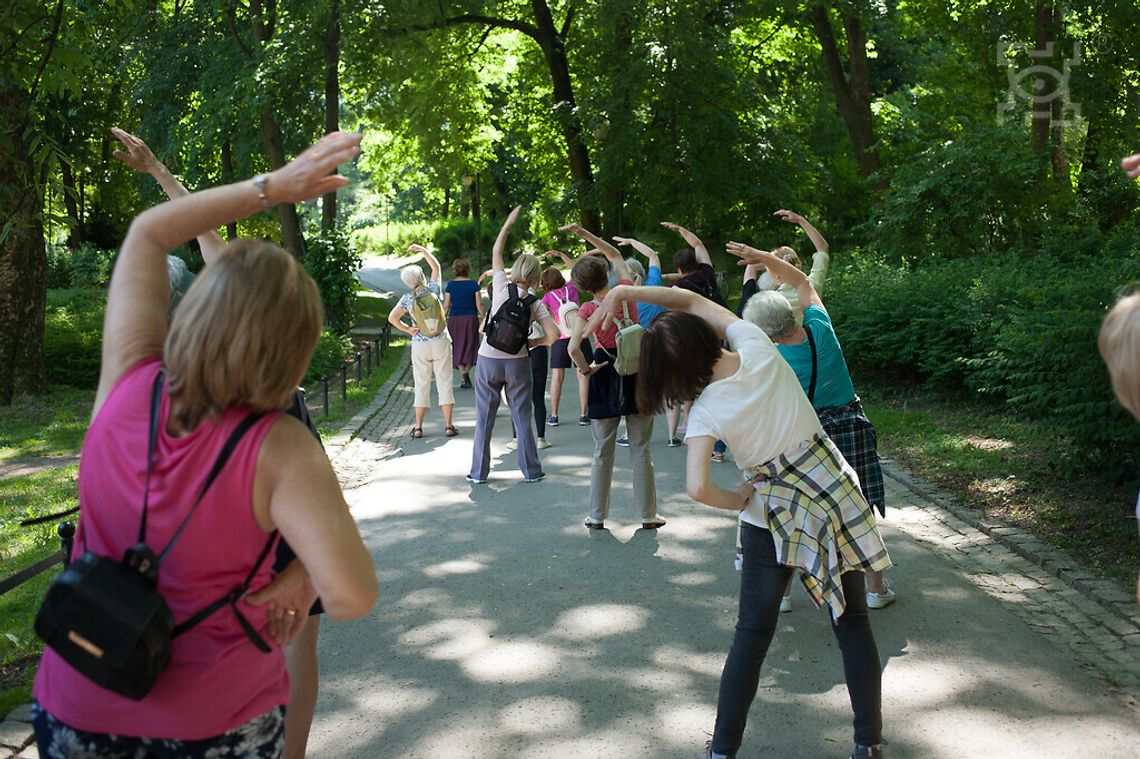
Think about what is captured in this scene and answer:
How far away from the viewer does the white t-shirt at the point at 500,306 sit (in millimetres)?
10125

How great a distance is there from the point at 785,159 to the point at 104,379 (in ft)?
74.7

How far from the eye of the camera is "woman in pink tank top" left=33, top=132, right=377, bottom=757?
7.36 feet

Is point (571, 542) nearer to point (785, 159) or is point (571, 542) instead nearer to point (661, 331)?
point (661, 331)

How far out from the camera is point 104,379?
8.27 ft

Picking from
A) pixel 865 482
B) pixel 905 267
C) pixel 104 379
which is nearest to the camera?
pixel 104 379

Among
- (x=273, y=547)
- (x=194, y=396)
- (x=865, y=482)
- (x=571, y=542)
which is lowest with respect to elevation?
(x=571, y=542)

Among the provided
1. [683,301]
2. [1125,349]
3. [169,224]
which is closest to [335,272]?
[683,301]

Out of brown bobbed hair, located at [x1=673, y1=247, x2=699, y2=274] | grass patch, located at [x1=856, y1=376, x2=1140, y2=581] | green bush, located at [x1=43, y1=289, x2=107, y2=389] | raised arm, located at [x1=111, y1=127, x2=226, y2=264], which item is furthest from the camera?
green bush, located at [x1=43, y1=289, x2=107, y2=389]

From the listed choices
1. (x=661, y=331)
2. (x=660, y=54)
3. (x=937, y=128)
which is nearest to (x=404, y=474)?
(x=661, y=331)

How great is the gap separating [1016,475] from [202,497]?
8.29 m

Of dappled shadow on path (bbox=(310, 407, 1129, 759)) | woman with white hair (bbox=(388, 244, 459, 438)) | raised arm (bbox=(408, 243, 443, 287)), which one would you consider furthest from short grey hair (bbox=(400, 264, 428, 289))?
dappled shadow on path (bbox=(310, 407, 1129, 759))

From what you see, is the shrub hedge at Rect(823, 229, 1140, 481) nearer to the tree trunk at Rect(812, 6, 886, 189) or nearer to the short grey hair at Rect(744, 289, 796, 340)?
the short grey hair at Rect(744, 289, 796, 340)

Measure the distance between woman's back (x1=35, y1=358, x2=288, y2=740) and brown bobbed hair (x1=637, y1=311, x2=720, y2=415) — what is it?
2.06 meters

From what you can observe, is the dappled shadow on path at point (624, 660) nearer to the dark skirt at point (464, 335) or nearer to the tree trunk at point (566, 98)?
the dark skirt at point (464, 335)
